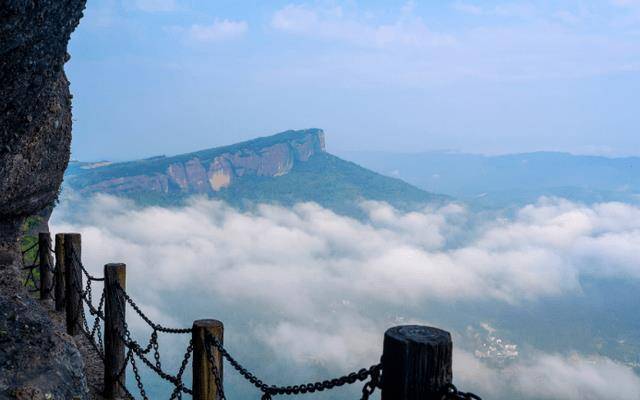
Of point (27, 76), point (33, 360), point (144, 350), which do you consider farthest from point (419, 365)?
point (27, 76)

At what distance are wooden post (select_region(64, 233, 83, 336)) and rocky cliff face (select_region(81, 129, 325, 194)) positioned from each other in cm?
16956

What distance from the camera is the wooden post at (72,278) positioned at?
869 centimetres

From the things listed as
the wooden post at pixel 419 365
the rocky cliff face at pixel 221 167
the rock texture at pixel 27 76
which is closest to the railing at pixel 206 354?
the wooden post at pixel 419 365

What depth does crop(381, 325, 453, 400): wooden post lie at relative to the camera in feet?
7.61

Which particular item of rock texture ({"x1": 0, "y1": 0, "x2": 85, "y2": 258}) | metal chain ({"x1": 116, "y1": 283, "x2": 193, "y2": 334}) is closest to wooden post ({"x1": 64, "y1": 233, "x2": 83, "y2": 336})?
rock texture ({"x1": 0, "y1": 0, "x2": 85, "y2": 258})

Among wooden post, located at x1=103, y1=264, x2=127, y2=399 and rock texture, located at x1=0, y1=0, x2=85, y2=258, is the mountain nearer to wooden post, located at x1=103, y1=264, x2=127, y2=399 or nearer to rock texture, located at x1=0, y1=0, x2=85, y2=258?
rock texture, located at x1=0, y1=0, x2=85, y2=258

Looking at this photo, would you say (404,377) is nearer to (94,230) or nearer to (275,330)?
(275,330)

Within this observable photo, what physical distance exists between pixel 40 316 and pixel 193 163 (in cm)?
17531

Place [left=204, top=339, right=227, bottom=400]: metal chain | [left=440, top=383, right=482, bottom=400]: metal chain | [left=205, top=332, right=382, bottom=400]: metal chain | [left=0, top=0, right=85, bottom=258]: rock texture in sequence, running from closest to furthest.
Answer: [left=440, top=383, right=482, bottom=400]: metal chain → [left=205, top=332, right=382, bottom=400]: metal chain → [left=204, top=339, right=227, bottom=400]: metal chain → [left=0, top=0, right=85, bottom=258]: rock texture

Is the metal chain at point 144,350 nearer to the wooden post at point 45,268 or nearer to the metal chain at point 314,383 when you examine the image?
the metal chain at point 314,383

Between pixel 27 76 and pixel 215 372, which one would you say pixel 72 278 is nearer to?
pixel 27 76

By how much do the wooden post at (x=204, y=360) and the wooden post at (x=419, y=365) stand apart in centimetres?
258

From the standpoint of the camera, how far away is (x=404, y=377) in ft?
7.71

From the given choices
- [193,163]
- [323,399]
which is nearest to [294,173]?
[193,163]
